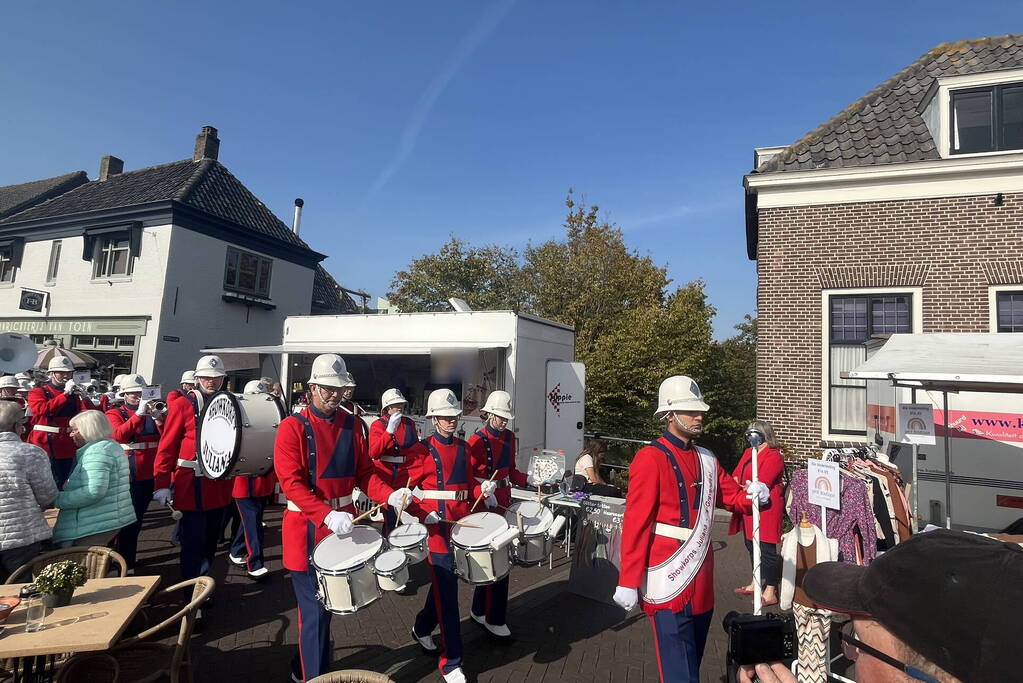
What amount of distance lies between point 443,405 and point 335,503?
1.13 m

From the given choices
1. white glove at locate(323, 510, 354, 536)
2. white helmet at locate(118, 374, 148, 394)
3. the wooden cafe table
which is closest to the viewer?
the wooden cafe table

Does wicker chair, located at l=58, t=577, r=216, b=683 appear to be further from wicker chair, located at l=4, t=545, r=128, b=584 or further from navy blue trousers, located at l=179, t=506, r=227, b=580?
navy blue trousers, located at l=179, t=506, r=227, b=580

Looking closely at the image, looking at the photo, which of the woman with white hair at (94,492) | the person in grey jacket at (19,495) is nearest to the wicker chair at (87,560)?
the person in grey jacket at (19,495)

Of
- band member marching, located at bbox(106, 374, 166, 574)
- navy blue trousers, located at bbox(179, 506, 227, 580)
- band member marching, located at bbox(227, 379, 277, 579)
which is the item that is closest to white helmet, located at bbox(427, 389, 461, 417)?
band member marching, located at bbox(227, 379, 277, 579)

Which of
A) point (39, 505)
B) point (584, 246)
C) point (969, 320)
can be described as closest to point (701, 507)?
point (39, 505)

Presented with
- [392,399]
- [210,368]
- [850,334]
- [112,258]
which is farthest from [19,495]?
[112,258]

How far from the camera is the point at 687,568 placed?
10.2 feet

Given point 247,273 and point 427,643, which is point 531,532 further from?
point 247,273

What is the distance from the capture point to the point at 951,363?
5.57m

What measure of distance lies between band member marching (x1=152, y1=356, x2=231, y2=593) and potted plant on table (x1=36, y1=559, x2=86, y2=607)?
2079 mm

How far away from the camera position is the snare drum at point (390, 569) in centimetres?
339

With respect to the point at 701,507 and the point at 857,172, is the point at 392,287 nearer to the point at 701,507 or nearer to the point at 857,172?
the point at 857,172

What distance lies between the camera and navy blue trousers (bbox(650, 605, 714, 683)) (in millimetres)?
2988

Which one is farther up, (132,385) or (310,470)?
(132,385)
